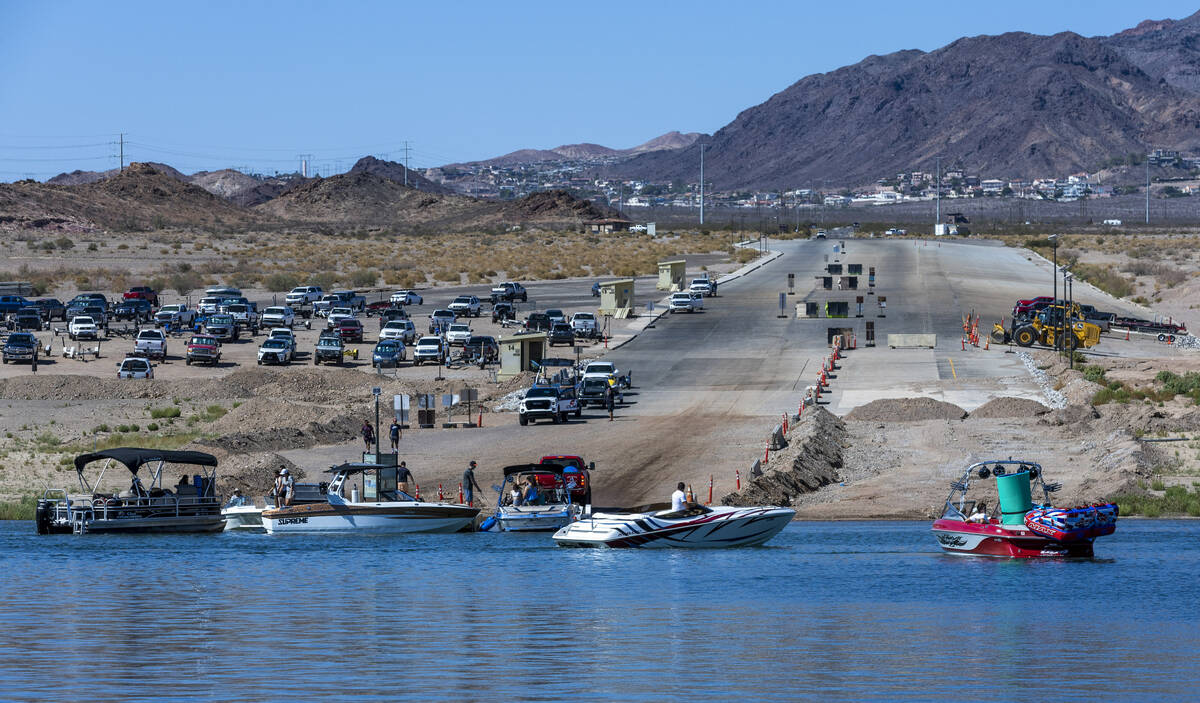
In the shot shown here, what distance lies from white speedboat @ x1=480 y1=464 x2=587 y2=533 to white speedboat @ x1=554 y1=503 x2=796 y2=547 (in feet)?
10.2

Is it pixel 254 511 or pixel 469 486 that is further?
pixel 469 486

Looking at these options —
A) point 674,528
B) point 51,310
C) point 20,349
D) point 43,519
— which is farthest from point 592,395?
point 51,310

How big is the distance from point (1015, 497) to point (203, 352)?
57899mm

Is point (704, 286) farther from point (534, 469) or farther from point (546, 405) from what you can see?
point (534, 469)

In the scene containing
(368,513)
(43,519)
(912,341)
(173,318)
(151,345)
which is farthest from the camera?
(173,318)

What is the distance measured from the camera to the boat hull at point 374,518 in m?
47.1

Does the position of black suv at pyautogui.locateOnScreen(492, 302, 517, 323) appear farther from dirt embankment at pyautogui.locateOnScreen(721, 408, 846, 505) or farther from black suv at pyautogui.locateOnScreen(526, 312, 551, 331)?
dirt embankment at pyautogui.locateOnScreen(721, 408, 846, 505)

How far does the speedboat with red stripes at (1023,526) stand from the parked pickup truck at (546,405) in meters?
27.2

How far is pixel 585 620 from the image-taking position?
34.0m

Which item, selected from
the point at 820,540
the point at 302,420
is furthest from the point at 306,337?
the point at 820,540

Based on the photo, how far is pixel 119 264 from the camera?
17662 centimetres

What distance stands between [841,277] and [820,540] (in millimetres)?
95126

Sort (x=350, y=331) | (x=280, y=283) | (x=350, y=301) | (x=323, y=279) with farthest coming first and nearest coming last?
(x=323, y=279) → (x=280, y=283) → (x=350, y=301) → (x=350, y=331)

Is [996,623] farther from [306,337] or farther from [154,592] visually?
[306,337]
